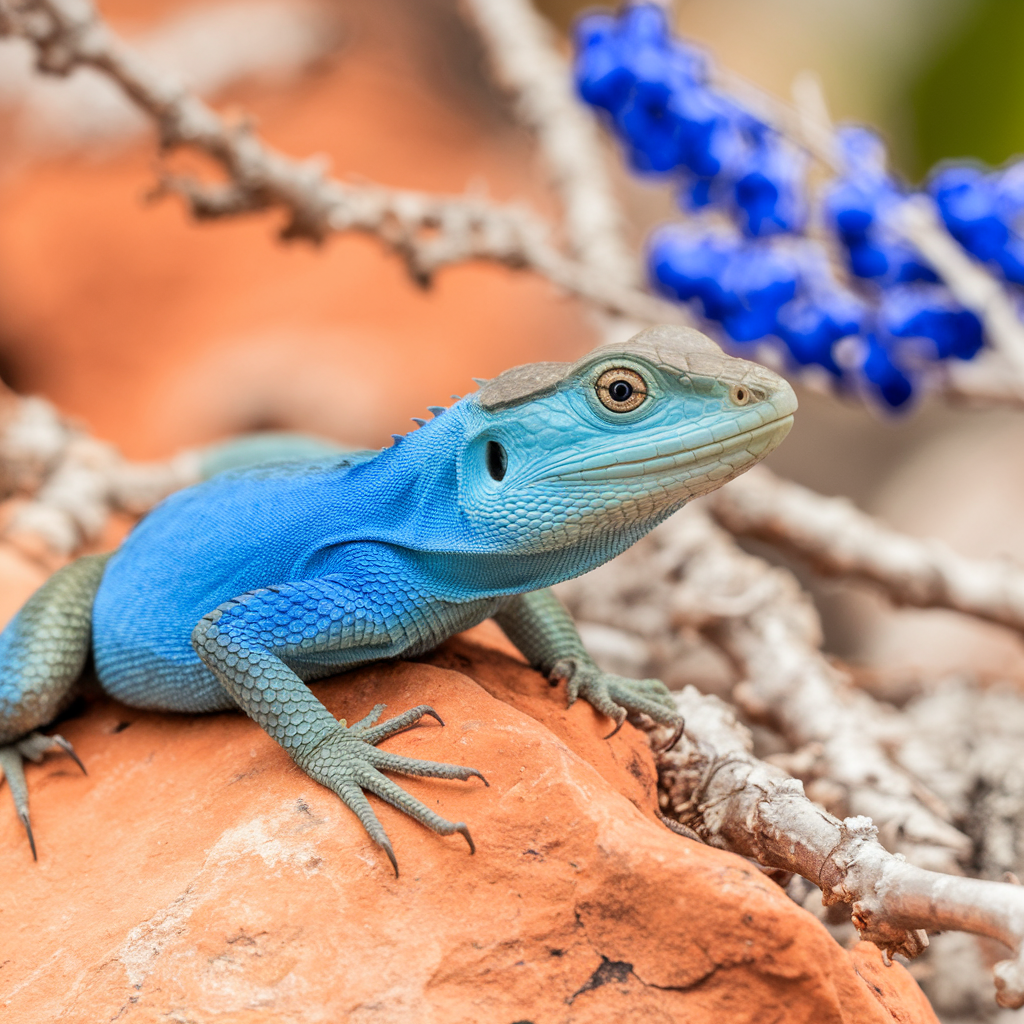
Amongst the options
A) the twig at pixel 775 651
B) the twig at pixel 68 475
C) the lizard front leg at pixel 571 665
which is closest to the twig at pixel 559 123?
the twig at pixel 775 651

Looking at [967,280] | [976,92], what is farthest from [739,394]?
[976,92]

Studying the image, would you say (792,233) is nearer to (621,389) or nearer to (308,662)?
(621,389)

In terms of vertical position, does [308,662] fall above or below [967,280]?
below

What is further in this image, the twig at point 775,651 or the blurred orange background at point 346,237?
the blurred orange background at point 346,237

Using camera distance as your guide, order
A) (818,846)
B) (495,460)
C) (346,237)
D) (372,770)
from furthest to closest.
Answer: (346,237) → (495,460) → (372,770) → (818,846)

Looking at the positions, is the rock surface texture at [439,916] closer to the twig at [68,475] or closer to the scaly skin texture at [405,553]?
the scaly skin texture at [405,553]

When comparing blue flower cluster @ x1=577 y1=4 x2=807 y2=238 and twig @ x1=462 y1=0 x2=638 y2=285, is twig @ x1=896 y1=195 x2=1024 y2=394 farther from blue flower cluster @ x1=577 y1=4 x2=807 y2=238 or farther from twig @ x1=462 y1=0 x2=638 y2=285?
twig @ x1=462 y1=0 x2=638 y2=285
